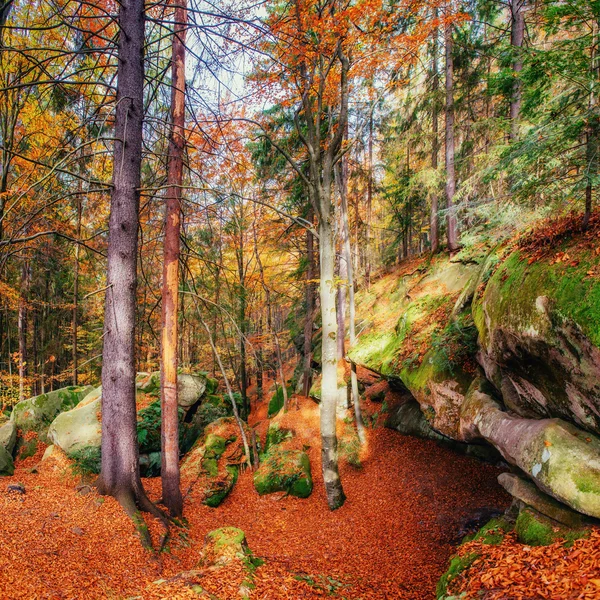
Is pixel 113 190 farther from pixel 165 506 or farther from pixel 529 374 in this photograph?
pixel 529 374

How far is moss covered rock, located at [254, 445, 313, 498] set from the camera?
8516 millimetres

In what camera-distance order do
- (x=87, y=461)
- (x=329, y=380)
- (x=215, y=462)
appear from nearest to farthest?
1. (x=329, y=380)
2. (x=87, y=461)
3. (x=215, y=462)

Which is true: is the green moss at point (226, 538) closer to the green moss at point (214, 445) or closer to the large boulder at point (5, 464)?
the green moss at point (214, 445)

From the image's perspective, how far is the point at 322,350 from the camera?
25.6ft

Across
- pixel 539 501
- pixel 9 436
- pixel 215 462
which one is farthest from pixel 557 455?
pixel 9 436

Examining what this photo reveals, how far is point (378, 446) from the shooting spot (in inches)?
383

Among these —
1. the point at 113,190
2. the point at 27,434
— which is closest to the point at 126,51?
the point at 113,190

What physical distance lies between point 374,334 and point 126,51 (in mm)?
9150

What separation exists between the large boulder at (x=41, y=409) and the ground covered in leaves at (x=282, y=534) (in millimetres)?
1455

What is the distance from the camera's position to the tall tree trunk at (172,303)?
6312 millimetres

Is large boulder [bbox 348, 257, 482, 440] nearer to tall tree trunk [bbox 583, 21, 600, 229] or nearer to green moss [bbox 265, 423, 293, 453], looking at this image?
tall tree trunk [bbox 583, 21, 600, 229]

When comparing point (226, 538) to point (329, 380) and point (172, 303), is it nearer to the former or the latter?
point (329, 380)

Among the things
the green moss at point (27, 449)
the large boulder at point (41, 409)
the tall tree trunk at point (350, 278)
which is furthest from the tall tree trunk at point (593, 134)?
the large boulder at point (41, 409)

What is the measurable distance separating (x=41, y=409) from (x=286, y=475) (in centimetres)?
896
